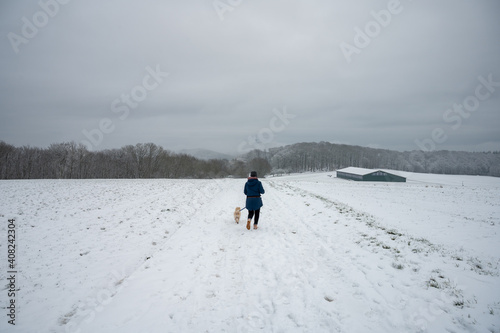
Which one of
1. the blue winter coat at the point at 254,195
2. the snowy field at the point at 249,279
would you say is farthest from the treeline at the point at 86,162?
the blue winter coat at the point at 254,195

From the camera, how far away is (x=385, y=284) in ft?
16.7

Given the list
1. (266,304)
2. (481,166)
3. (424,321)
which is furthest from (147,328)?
(481,166)

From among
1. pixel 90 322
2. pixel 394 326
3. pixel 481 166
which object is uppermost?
pixel 481 166

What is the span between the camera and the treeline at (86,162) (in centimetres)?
5731

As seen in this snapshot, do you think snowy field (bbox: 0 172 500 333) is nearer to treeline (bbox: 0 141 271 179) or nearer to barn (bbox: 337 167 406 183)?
treeline (bbox: 0 141 271 179)

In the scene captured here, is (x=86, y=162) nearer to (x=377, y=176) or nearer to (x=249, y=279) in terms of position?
(x=249, y=279)

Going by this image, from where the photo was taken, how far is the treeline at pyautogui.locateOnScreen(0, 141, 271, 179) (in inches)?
2256

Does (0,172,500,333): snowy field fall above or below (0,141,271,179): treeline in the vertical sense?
below

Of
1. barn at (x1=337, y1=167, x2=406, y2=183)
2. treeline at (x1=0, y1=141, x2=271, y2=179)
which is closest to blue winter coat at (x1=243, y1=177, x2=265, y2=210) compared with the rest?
treeline at (x1=0, y1=141, x2=271, y2=179)

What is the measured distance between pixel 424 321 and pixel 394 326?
1.95 feet

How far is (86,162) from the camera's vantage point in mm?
64438

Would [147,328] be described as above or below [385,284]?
below

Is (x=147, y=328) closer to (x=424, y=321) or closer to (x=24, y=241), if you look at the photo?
(x=424, y=321)

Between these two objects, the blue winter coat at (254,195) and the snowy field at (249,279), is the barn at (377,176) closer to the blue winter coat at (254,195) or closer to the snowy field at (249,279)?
the snowy field at (249,279)
